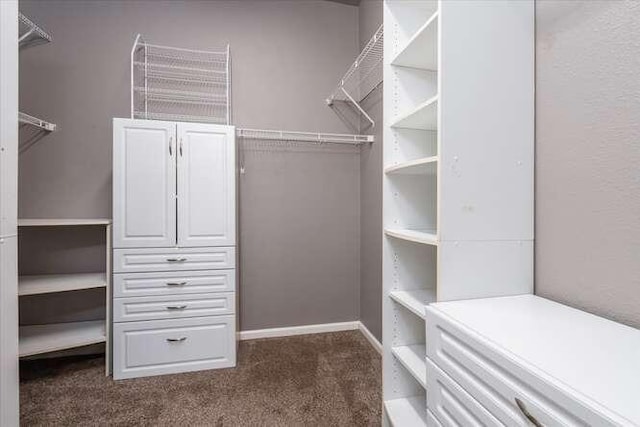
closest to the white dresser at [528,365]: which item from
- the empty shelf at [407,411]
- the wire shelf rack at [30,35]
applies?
the empty shelf at [407,411]

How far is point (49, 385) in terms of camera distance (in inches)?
71.8

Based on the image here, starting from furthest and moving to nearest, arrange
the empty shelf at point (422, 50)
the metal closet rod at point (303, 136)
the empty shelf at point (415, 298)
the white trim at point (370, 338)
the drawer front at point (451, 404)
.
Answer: the metal closet rod at point (303, 136), the white trim at point (370, 338), the empty shelf at point (415, 298), the empty shelf at point (422, 50), the drawer front at point (451, 404)

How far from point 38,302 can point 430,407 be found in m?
2.68

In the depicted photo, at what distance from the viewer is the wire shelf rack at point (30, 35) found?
1.93 metres

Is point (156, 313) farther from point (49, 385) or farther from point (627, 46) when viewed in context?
point (627, 46)

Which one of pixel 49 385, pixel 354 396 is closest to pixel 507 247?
pixel 354 396

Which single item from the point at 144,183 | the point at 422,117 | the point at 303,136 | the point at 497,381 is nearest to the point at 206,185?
the point at 144,183

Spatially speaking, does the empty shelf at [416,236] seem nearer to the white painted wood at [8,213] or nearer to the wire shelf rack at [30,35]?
the white painted wood at [8,213]

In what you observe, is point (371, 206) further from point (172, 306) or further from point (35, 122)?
point (35, 122)

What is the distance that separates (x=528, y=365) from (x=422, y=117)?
100 centimetres

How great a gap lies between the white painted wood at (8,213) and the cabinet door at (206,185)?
35.4 inches

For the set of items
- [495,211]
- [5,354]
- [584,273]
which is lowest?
[5,354]

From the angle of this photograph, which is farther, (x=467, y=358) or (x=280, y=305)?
(x=280, y=305)

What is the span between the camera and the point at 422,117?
1.29m
